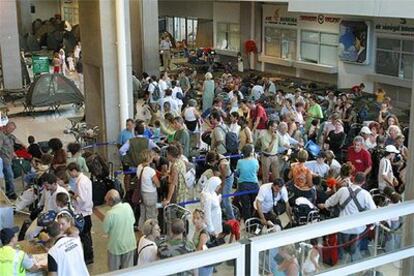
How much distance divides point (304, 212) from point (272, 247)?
185 inches

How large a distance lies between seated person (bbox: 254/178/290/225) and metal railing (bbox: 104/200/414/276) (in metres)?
3.79

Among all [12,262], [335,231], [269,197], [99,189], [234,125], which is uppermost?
[335,231]

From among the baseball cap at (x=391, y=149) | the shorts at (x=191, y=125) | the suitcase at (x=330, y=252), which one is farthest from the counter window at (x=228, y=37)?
the suitcase at (x=330, y=252)

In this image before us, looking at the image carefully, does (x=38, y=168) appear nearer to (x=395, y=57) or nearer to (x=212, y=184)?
(x=212, y=184)

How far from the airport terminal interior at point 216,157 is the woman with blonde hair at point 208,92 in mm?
64

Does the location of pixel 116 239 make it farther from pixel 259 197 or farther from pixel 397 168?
pixel 397 168

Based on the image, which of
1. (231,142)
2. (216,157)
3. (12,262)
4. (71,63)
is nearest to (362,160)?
(216,157)

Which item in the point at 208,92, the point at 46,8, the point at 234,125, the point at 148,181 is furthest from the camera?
the point at 46,8

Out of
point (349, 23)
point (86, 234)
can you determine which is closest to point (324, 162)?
point (86, 234)

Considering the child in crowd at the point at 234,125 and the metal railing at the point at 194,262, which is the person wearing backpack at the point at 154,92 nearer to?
the child in crowd at the point at 234,125

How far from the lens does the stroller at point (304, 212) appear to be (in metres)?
8.45

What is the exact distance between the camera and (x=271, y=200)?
8.50m

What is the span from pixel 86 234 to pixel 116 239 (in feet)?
5.16

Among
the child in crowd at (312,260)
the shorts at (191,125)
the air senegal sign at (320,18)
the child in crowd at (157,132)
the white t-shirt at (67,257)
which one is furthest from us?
the air senegal sign at (320,18)
